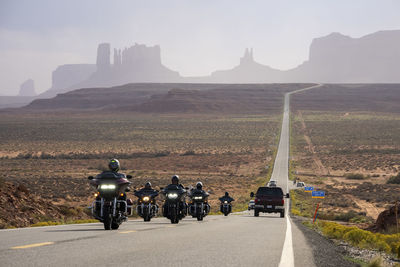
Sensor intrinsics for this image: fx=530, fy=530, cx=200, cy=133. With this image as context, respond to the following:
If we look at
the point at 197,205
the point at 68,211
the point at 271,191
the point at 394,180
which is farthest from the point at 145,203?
the point at 394,180

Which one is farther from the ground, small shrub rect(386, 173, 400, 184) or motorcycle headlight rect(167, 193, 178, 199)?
motorcycle headlight rect(167, 193, 178, 199)

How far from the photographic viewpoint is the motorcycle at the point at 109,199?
13.1 m

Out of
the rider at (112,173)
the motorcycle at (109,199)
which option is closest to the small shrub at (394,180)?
the rider at (112,173)

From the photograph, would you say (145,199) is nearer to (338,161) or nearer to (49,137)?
(338,161)

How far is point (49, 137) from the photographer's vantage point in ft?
376

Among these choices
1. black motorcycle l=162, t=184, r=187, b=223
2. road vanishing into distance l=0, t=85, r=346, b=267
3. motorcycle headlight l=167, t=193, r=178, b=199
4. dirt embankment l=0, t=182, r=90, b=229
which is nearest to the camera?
road vanishing into distance l=0, t=85, r=346, b=267

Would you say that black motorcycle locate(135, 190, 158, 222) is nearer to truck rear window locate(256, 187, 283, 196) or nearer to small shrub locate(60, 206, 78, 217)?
small shrub locate(60, 206, 78, 217)

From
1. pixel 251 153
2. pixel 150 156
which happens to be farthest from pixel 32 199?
pixel 251 153

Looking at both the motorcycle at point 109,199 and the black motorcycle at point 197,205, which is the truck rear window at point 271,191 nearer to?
the black motorcycle at point 197,205

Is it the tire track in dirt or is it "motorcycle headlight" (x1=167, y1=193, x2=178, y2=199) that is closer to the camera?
"motorcycle headlight" (x1=167, y1=193, x2=178, y2=199)

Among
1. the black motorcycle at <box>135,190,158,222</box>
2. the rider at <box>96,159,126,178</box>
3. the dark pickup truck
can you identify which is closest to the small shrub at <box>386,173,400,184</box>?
the dark pickup truck

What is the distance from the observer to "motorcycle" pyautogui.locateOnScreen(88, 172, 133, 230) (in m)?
13.1

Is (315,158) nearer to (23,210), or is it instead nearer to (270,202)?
(270,202)

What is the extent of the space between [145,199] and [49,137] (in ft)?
327
